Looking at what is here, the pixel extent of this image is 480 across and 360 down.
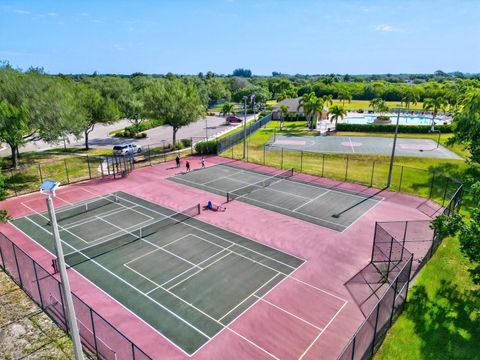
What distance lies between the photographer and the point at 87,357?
41.6 feet

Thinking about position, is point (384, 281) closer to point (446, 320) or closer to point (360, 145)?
point (446, 320)

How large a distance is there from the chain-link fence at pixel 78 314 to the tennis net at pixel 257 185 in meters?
15.3

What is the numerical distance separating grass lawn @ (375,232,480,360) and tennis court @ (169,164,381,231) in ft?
23.5

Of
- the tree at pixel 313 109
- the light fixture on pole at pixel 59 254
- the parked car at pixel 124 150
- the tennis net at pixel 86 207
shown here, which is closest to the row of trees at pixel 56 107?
the parked car at pixel 124 150

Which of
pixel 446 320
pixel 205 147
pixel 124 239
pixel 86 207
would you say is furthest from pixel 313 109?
pixel 446 320

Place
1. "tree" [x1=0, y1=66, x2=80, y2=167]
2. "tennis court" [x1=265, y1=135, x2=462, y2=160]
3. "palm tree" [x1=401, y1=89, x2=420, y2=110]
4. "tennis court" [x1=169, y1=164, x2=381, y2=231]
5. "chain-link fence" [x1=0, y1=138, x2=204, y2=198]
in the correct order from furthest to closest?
"palm tree" [x1=401, y1=89, x2=420, y2=110] < "tennis court" [x1=265, y1=135, x2=462, y2=160] < "chain-link fence" [x1=0, y1=138, x2=204, y2=198] < "tree" [x1=0, y1=66, x2=80, y2=167] < "tennis court" [x1=169, y1=164, x2=381, y2=231]

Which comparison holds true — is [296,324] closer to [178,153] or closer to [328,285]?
[328,285]

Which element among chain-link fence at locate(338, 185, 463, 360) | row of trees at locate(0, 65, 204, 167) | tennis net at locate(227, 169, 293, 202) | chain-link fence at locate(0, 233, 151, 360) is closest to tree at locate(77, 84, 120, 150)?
Answer: row of trees at locate(0, 65, 204, 167)

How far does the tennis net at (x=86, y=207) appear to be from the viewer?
85.1ft

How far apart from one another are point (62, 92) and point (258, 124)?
127ft

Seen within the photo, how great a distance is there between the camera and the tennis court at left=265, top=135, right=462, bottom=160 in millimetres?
46656

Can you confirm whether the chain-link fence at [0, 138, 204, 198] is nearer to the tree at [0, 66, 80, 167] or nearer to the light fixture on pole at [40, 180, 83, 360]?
the tree at [0, 66, 80, 167]

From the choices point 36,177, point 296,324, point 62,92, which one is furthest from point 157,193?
point 296,324

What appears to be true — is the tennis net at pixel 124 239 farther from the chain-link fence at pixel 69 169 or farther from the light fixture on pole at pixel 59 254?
the chain-link fence at pixel 69 169
